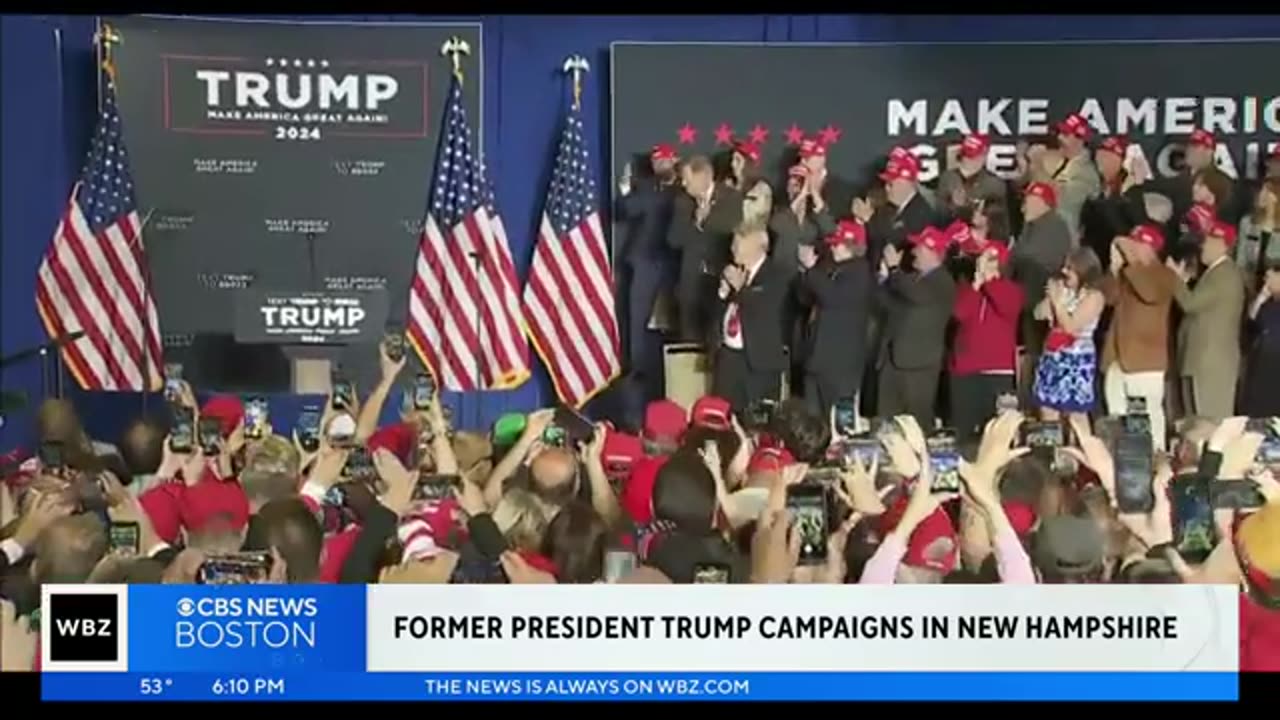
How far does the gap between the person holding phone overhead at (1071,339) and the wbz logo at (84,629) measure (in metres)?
1.22

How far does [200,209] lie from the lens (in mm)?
2205

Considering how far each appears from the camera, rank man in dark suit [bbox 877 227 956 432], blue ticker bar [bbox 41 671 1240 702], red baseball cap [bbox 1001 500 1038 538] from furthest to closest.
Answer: man in dark suit [bbox 877 227 956 432] < red baseball cap [bbox 1001 500 1038 538] < blue ticker bar [bbox 41 671 1240 702]

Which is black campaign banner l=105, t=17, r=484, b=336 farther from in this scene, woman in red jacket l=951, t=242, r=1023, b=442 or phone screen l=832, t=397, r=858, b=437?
woman in red jacket l=951, t=242, r=1023, b=442

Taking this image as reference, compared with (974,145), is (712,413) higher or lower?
lower

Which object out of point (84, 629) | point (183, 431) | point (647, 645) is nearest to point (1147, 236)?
point (647, 645)

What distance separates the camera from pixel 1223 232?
226 centimetres

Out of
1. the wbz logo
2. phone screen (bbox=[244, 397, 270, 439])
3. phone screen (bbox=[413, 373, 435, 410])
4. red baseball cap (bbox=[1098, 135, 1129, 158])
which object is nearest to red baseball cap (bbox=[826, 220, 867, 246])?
red baseball cap (bbox=[1098, 135, 1129, 158])

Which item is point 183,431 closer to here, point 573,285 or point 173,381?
point 173,381

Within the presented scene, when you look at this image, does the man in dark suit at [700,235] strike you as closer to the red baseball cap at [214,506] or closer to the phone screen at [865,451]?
the phone screen at [865,451]

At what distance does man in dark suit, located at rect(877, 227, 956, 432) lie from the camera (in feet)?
7.39

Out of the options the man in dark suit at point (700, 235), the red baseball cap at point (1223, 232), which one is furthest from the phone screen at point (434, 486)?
the red baseball cap at point (1223, 232)

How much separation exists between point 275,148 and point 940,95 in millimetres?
863

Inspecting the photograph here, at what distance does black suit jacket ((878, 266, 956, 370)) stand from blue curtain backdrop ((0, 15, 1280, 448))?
10.9 inches

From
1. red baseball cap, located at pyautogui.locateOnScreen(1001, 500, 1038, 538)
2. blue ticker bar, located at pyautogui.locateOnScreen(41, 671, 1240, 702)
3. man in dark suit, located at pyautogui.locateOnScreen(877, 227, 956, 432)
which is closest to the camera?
blue ticker bar, located at pyautogui.locateOnScreen(41, 671, 1240, 702)
